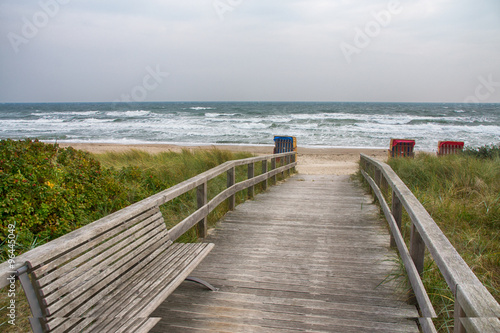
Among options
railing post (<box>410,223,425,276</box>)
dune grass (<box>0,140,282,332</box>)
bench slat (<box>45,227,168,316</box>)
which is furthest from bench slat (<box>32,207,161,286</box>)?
railing post (<box>410,223,425,276</box>)

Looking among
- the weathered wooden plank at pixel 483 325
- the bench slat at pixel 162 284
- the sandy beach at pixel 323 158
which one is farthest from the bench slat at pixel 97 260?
the sandy beach at pixel 323 158

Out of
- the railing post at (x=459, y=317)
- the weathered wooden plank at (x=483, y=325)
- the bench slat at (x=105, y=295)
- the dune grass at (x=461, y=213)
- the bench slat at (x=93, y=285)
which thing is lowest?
the dune grass at (x=461, y=213)

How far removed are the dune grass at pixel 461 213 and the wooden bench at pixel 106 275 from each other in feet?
6.02

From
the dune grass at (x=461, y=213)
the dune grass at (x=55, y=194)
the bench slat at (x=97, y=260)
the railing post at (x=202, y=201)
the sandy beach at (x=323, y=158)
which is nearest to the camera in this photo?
the bench slat at (x=97, y=260)

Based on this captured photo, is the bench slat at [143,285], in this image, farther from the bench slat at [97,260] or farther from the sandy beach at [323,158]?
the sandy beach at [323,158]

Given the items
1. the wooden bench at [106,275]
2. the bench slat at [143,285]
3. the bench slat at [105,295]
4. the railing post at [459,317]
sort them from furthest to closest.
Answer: the bench slat at [143,285]
the bench slat at [105,295]
the wooden bench at [106,275]
the railing post at [459,317]

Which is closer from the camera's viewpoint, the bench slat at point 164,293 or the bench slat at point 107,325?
the bench slat at point 107,325

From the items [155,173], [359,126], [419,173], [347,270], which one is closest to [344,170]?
[419,173]

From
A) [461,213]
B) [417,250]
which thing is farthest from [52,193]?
[461,213]

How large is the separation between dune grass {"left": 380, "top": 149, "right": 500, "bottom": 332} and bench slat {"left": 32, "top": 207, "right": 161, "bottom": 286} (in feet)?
6.87

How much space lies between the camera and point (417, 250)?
9.33 feet

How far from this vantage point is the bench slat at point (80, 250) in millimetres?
1744

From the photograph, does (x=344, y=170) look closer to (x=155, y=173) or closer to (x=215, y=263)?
(x=155, y=173)

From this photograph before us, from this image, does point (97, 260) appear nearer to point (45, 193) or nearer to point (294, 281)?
point (294, 281)
